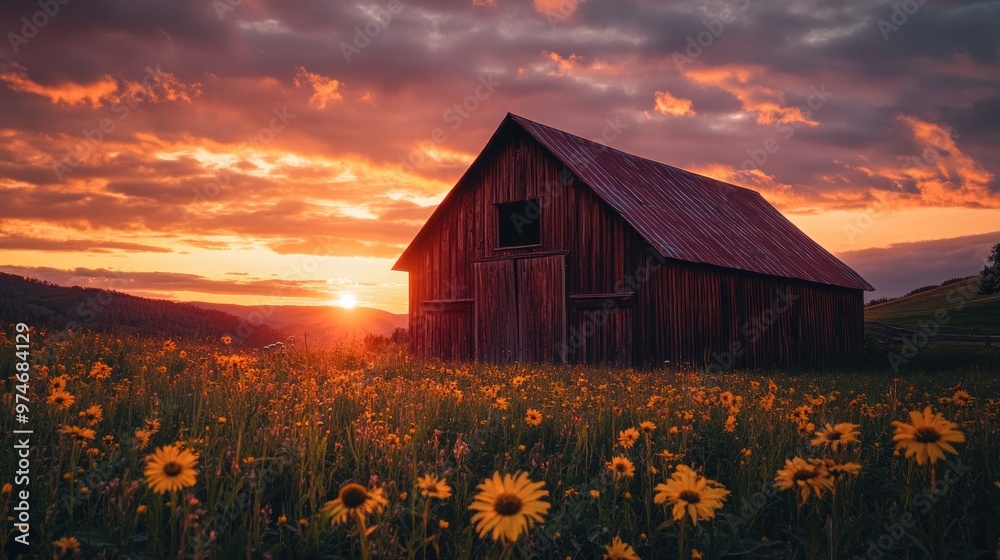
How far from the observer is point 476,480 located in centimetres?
405

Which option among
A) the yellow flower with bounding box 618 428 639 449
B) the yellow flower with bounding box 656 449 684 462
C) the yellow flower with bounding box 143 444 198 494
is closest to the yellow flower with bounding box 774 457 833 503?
the yellow flower with bounding box 656 449 684 462

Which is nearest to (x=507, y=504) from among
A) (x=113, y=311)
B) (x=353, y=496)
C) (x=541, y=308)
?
(x=353, y=496)

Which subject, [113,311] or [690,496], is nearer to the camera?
[690,496]

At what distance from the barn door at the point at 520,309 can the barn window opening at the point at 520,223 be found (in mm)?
929

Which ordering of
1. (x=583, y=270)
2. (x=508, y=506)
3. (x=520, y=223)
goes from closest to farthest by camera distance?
1. (x=508, y=506)
2. (x=583, y=270)
3. (x=520, y=223)

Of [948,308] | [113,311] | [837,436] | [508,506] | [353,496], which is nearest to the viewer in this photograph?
[508,506]

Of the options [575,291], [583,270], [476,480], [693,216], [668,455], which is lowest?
[476,480]

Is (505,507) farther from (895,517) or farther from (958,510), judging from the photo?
(958,510)

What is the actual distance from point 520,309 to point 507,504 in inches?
672

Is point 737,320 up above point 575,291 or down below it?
below

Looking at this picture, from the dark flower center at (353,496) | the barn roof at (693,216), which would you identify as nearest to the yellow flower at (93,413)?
the dark flower center at (353,496)

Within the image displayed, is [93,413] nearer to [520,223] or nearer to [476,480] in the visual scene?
[476,480]

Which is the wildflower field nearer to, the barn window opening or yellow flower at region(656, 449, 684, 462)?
yellow flower at region(656, 449, 684, 462)

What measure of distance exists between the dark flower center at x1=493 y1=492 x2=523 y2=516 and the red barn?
49.2ft
